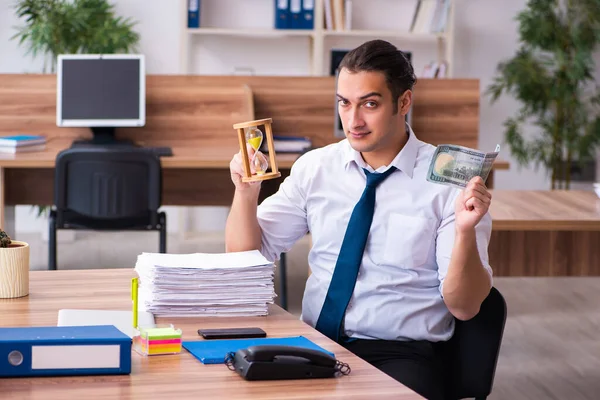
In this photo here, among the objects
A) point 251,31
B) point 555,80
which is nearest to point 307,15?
point 251,31

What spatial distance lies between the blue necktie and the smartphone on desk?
0.37m

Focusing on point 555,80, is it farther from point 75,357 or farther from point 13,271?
point 75,357

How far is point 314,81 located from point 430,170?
301cm

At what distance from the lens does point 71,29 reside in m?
6.09

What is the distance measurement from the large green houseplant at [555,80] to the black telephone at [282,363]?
5290 mm

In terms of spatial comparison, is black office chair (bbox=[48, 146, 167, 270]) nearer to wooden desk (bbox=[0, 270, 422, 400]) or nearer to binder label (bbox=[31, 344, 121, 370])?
wooden desk (bbox=[0, 270, 422, 400])

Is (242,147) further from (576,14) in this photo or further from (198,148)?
(576,14)

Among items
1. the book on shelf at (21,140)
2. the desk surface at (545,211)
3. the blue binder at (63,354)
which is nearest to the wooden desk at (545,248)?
the desk surface at (545,211)

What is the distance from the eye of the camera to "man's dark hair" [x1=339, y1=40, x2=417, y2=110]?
1.94m

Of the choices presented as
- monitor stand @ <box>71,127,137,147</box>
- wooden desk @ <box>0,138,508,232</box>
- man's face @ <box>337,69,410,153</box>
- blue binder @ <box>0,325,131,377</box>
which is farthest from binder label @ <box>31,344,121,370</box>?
monitor stand @ <box>71,127,137,147</box>

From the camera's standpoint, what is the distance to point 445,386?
1.93 meters

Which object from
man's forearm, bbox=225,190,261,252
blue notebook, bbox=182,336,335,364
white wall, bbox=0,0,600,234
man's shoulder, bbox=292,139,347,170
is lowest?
blue notebook, bbox=182,336,335,364

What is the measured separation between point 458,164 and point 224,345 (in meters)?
0.53

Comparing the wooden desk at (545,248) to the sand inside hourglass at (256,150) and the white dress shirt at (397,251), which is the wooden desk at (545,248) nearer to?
the white dress shirt at (397,251)
